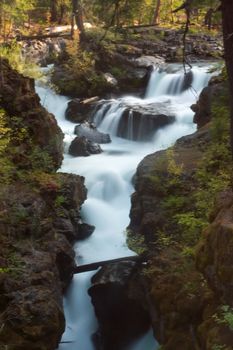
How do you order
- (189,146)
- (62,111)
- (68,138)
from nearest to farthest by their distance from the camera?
1. (189,146)
2. (68,138)
3. (62,111)

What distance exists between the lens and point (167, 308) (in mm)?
7172

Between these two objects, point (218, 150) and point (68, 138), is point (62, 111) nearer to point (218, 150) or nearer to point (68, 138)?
point (68, 138)

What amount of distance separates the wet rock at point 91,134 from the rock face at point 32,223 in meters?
5.40

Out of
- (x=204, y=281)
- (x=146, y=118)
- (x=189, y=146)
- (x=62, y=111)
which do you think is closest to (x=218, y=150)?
(x=189, y=146)

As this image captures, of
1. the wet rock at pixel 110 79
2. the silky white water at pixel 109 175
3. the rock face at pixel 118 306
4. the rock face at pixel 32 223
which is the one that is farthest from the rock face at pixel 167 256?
the wet rock at pixel 110 79

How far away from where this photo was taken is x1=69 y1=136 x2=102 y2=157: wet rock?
655 inches

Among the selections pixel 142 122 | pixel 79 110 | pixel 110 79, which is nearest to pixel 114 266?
pixel 142 122

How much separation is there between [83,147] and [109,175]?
2.30 m

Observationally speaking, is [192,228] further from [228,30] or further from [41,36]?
[41,36]

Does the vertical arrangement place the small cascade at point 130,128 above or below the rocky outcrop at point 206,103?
below

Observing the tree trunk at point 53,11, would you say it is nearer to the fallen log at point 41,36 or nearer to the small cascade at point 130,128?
the fallen log at point 41,36

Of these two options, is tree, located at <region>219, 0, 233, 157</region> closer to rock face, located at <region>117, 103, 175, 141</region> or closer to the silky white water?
the silky white water

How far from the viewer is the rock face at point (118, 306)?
913 centimetres

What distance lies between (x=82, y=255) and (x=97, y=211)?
215 cm
